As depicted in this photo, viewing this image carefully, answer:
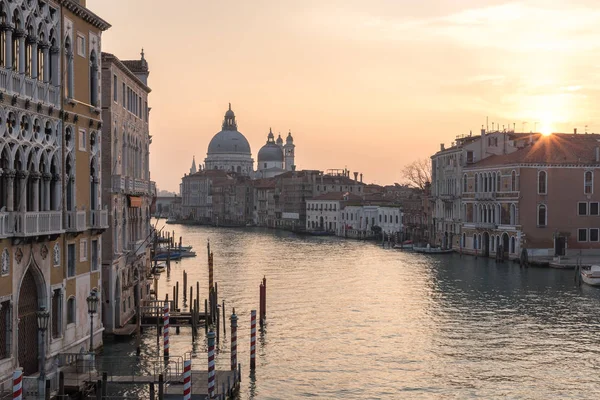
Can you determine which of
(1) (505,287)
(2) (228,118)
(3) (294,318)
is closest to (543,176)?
(1) (505,287)

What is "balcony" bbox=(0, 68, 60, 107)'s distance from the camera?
12.9 metres

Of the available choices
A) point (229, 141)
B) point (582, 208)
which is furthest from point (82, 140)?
point (229, 141)

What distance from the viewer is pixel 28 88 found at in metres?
13.8

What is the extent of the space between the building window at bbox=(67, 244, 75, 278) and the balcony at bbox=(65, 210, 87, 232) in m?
0.35

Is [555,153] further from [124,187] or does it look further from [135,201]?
[124,187]

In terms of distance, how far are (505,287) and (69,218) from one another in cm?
2083

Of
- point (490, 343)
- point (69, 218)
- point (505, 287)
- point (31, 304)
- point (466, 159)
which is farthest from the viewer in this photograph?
point (466, 159)

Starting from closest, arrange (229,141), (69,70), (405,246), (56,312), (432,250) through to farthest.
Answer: (56,312), (69,70), (432,250), (405,246), (229,141)

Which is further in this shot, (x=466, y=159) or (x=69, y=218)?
(x=466, y=159)

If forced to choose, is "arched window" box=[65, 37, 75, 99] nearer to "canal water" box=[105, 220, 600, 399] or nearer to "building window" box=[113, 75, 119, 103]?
"building window" box=[113, 75, 119, 103]

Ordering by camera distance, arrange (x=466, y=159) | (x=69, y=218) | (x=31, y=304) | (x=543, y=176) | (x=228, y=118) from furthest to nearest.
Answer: (x=228, y=118), (x=466, y=159), (x=543, y=176), (x=69, y=218), (x=31, y=304)

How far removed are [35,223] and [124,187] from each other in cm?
698

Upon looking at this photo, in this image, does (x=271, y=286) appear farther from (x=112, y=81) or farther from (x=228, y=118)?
(x=228, y=118)

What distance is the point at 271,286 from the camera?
33312mm
